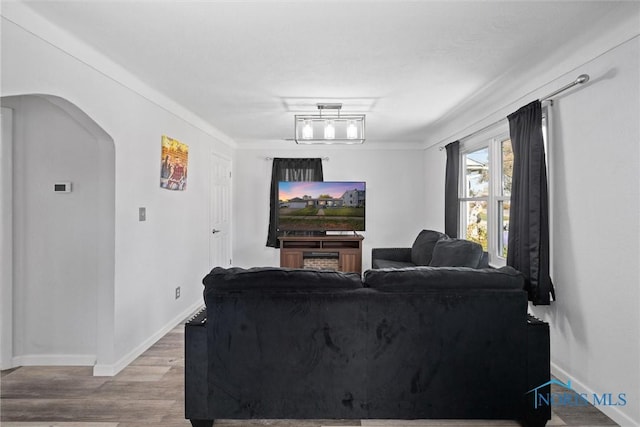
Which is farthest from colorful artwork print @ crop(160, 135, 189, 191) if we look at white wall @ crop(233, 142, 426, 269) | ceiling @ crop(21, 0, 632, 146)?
white wall @ crop(233, 142, 426, 269)

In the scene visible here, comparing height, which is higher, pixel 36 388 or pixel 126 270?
pixel 126 270

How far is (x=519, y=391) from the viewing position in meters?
2.04

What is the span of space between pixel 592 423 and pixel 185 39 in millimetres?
3379

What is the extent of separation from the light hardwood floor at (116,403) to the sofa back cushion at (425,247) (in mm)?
2281

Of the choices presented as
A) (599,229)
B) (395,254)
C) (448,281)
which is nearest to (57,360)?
(448,281)

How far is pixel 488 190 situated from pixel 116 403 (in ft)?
12.9

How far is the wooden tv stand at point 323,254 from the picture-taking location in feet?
18.1

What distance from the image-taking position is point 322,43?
7.88 ft

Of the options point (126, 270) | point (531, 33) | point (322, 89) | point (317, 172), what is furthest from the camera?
point (317, 172)

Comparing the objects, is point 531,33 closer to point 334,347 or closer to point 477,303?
point 477,303

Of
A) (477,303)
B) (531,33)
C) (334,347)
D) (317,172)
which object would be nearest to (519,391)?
(477,303)

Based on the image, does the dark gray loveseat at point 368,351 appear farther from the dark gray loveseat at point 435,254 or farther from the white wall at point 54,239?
the white wall at point 54,239

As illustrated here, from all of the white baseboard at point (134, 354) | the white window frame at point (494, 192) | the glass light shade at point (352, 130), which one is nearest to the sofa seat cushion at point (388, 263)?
the white window frame at point (494, 192)

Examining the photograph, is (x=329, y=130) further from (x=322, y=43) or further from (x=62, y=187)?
(x=62, y=187)
